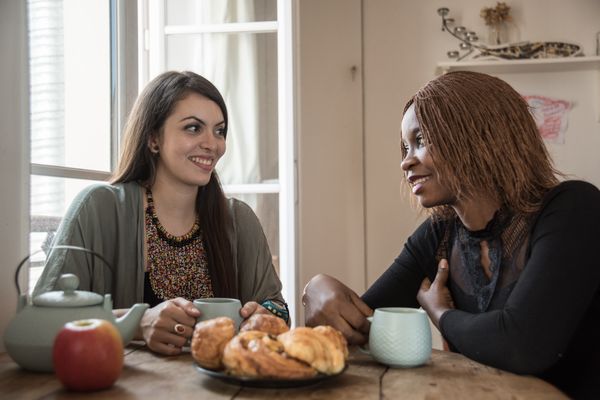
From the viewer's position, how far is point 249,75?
270 cm

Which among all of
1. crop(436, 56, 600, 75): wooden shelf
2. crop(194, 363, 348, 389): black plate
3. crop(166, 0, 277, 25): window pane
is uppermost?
crop(166, 0, 277, 25): window pane

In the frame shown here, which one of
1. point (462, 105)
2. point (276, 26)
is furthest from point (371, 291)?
point (276, 26)

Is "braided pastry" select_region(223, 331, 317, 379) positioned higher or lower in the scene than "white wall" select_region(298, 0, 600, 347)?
lower

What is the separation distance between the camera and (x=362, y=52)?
358cm

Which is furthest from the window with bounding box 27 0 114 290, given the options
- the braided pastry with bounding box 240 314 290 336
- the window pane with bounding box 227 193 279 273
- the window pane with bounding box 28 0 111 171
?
the braided pastry with bounding box 240 314 290 336

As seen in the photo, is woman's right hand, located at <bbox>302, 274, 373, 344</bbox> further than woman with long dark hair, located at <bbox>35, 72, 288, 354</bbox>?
No

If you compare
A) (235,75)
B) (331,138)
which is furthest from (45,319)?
(331,138)

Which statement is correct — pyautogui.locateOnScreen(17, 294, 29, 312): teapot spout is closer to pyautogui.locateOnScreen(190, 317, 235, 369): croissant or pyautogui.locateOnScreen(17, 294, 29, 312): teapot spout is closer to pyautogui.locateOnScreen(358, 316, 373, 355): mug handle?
pyautogui.locateOnScreen(190, 317, 235, 369): croissant

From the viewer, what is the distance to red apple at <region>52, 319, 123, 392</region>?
868 mm

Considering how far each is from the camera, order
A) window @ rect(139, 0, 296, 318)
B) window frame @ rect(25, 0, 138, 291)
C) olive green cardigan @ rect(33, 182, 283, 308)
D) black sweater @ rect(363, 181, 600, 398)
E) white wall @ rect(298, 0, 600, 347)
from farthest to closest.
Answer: white wall @ rect(298, 0, 600, 347) → window @ rect(139, 0, 296, 318) → window frame @ rect(25, 0, 138, 291) → olive green cardigan @ rect(33, 182, 283, 308) → black sweater @ rect(363, 181, 600, 398)

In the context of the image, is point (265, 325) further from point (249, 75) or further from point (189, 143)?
point (249, 75)

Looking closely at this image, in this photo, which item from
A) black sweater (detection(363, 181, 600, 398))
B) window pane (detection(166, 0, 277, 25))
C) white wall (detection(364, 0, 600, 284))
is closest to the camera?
black sweater (detection(363, 181, 600, 398))

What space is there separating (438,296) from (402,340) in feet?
1.17

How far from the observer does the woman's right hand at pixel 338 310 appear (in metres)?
1.27
